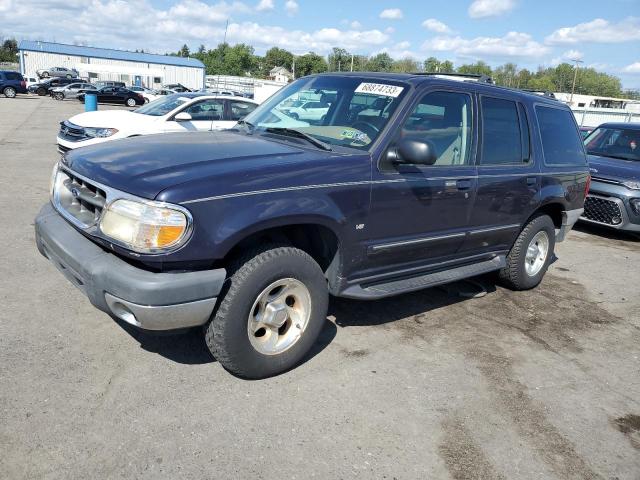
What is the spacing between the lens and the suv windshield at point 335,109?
385cm

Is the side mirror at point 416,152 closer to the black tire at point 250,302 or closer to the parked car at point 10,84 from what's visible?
the black tire at point 250,302

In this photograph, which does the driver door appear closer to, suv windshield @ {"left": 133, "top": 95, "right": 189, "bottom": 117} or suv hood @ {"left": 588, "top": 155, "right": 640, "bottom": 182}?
suv windshield @ {"left": 133, "top": 95, "right": 189, "bottom": 117}

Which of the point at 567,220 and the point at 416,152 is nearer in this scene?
the point at 416,152

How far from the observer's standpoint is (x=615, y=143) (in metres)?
9.41

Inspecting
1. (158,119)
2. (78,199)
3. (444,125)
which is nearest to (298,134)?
(444,125)

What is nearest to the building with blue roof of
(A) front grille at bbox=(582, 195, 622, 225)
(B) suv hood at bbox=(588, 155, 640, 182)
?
(B) suv hood at bbox=(588, 155, 640, 182)

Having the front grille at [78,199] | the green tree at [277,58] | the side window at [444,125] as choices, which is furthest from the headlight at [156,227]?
the green tree at [277,58]

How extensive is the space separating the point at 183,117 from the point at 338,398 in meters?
7.75

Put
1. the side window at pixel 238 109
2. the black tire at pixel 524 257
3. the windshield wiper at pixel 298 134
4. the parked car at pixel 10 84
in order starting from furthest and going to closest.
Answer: the parked car at pixel 10 84 < the side window at pixel 238 109 < the black tire at pixel 524 257 < the windshield wiper at pixel 298 134

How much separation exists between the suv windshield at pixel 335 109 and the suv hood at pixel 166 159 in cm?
37

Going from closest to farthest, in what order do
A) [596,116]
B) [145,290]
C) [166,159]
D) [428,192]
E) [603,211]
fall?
1. [145,290]
2. [166,159]
3. [428,192]
4. [603,211]
5. [596,116]

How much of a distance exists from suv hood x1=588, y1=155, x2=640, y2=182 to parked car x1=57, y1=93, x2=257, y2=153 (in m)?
6.15

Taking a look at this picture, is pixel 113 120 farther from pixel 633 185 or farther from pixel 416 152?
pixel 633 185

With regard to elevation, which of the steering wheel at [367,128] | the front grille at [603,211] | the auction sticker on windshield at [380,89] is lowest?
the front grille at [603,211]
